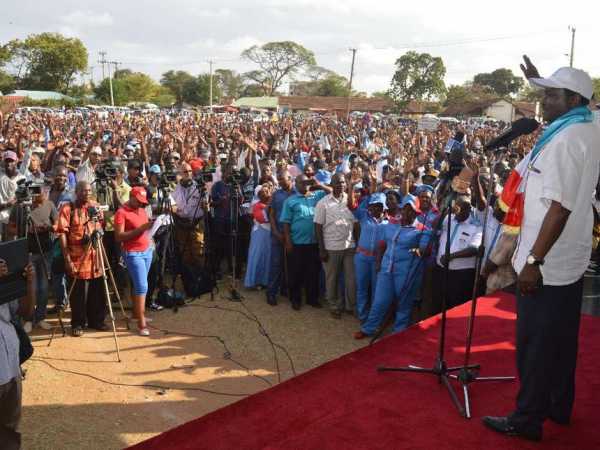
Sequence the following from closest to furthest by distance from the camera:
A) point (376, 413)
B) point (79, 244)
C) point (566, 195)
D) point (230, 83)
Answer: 1. point (566, 195)
2. point (376, 413)
3. point (79, 244)
4. point (230, 83)

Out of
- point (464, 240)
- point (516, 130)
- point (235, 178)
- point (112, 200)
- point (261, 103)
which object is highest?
point (261, 103)

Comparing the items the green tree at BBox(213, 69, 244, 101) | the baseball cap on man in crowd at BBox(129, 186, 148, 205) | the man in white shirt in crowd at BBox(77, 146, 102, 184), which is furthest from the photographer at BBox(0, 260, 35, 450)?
the green tree at BBox(213, 69, 244, 101)

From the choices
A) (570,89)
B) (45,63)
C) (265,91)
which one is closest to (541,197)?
(570,89)

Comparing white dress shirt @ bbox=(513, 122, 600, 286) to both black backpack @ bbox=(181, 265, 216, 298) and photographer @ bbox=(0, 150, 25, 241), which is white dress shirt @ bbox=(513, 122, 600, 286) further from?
black backpack @ bbox=(181, 265, 216, 298)

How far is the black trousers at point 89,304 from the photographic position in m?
5.37

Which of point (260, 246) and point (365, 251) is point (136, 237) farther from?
point (365, 251)

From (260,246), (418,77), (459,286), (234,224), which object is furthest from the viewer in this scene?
(418,77)

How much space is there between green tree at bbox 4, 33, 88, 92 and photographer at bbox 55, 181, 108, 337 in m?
56.2

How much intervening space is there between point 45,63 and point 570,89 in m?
62.1

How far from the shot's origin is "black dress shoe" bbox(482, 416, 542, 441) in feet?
7.37

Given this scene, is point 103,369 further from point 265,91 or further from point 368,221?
point 265,91

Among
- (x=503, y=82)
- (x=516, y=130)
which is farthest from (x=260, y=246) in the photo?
(x=503, y=82)

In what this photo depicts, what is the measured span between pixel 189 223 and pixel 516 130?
4885 millimetres

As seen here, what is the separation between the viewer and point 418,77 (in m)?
47.4
